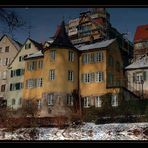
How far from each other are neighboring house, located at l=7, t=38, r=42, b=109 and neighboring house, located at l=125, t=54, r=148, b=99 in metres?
1.94

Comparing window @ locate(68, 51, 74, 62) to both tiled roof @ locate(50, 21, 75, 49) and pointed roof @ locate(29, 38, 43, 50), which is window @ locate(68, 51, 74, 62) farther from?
pointed roof @ locate(29, 38, 43, 50)

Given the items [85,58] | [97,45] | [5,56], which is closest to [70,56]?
[85,58]

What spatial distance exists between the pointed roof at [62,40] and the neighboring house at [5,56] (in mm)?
823

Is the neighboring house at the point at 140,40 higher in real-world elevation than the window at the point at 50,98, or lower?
higher

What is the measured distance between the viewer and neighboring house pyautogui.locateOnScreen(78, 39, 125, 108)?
8133mm

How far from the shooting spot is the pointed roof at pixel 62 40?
25.1 ft

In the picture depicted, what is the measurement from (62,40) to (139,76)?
5.99 ft

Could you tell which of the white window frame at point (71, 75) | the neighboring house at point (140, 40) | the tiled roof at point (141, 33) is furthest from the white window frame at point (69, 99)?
the tiled roof at point (141, 33)

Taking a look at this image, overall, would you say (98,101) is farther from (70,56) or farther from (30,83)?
(30,83)

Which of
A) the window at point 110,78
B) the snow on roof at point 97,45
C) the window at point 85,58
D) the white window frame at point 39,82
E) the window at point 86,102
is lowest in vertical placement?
the window at point 86,102

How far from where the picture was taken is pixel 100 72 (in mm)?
8398

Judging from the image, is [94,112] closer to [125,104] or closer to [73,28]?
[125,104]


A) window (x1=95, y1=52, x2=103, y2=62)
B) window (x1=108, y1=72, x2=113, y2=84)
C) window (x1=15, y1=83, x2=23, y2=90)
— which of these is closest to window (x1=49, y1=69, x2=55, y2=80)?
window (x1=15, y1=83, x2=23, y2=90)

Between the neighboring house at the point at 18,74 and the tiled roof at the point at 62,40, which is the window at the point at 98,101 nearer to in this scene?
the tiled roof at the point at 62,40
